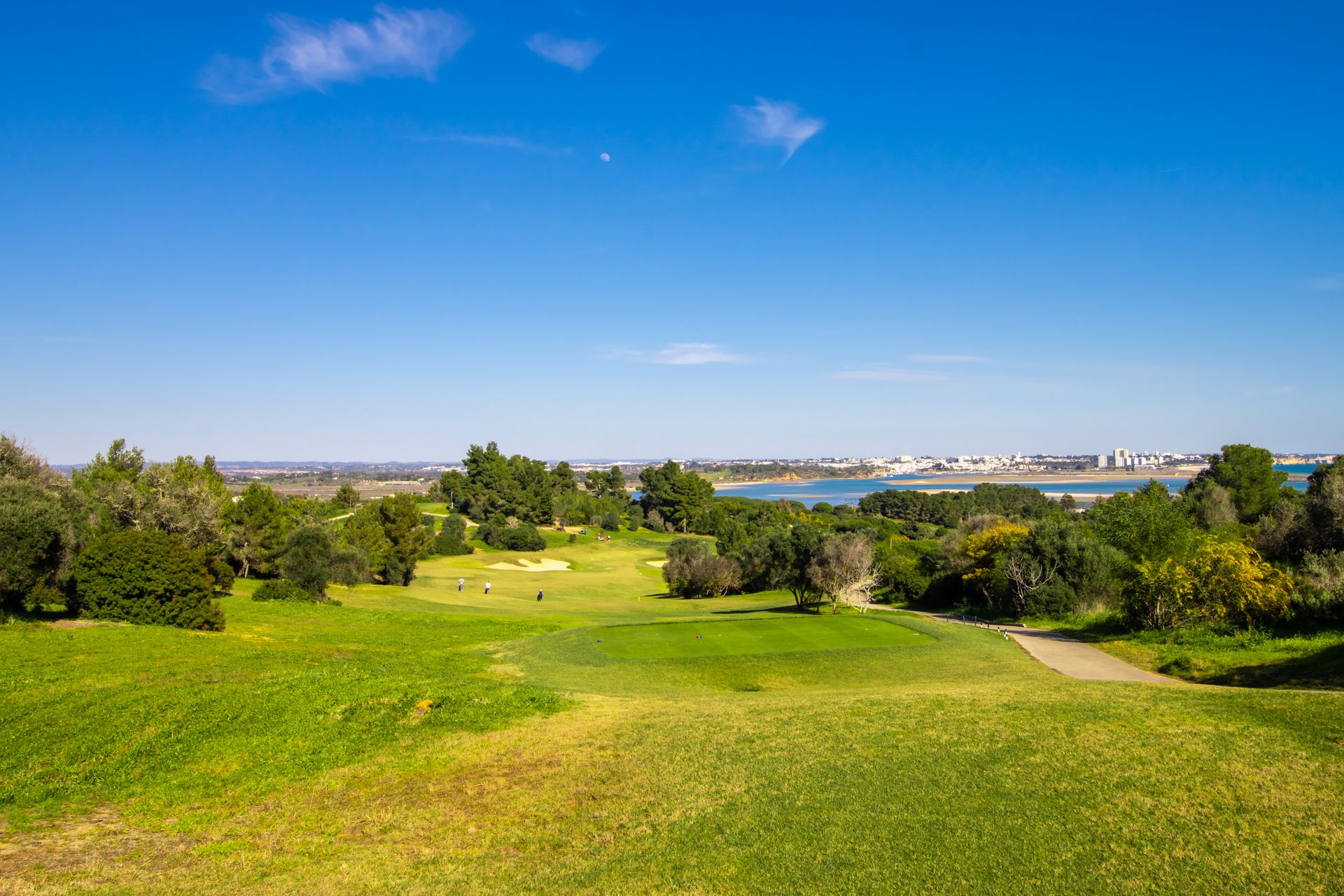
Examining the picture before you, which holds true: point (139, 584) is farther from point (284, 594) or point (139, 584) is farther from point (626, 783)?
point (626, 783)

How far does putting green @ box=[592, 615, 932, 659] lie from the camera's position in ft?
76.9

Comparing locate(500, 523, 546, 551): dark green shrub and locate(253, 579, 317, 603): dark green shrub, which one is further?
locate(500, 523, 546, 551): dark green shrub

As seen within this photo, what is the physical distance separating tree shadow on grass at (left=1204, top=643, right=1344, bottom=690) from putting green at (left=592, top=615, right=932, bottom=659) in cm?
896

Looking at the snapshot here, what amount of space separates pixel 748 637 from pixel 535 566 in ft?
137

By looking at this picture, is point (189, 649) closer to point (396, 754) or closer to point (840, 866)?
point (396, 754)

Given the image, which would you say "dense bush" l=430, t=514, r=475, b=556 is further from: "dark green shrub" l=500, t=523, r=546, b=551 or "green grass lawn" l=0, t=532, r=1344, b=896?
"green grass lawn" l=0, t=532, r=1344, b=896

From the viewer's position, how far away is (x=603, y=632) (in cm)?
2688

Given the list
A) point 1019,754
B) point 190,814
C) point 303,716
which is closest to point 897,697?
point 1019,754

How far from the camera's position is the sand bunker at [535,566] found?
62438 mm

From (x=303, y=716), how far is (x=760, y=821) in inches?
327

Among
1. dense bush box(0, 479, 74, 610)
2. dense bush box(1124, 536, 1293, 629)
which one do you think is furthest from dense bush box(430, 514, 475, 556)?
dense bush box(1124, 536, 1293, 629)

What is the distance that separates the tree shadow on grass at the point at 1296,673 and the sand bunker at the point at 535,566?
50477 mm

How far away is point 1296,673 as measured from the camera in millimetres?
17047

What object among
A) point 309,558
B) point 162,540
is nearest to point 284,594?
point 309,558
